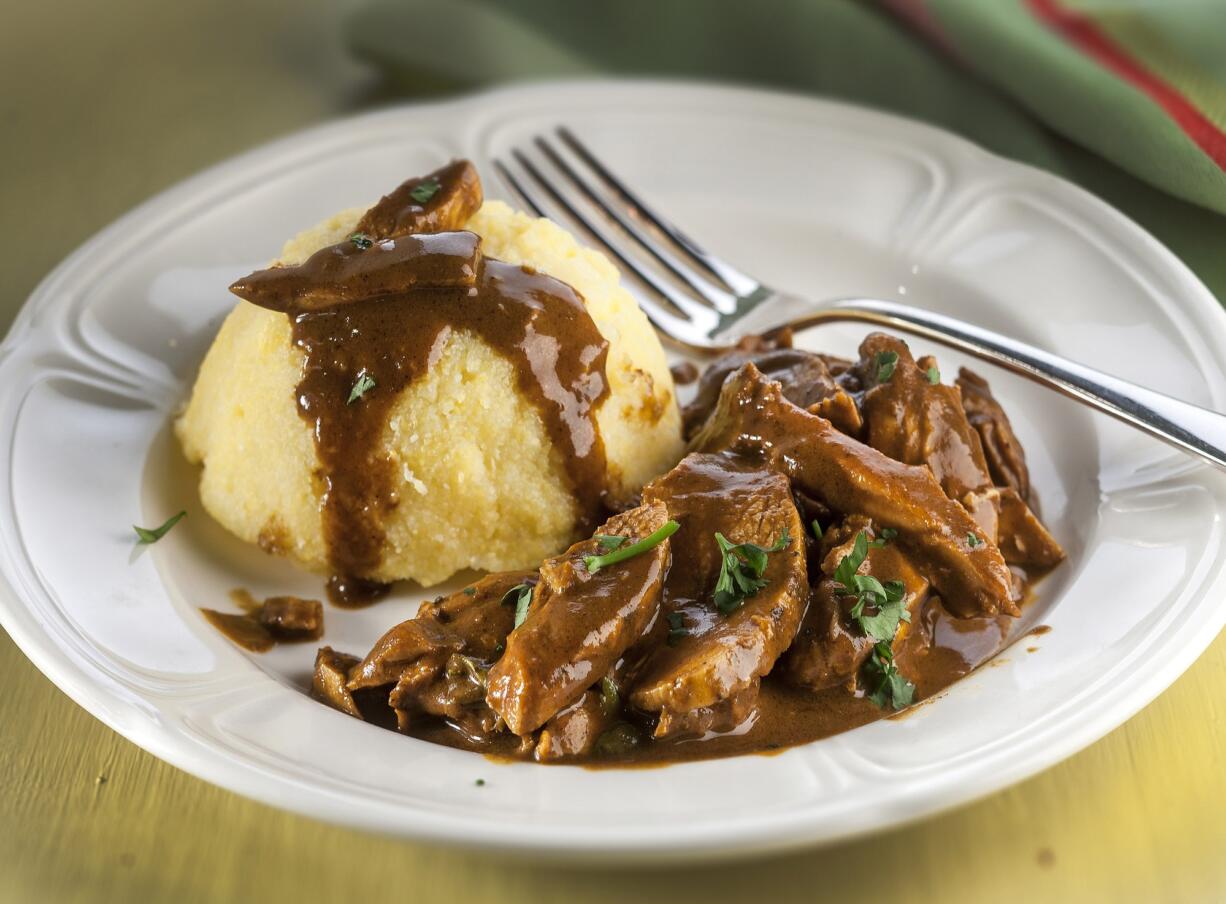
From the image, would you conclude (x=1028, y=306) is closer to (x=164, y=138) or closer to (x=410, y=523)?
(x=410, y=523)

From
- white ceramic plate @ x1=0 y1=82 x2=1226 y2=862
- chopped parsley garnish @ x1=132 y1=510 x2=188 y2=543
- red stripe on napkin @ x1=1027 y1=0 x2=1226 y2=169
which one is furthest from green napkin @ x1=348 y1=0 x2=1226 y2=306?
chopped parsley garnish @ x1=132 y1=510 x2=188 y2=543

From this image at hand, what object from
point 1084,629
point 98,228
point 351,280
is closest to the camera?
point 1084,629

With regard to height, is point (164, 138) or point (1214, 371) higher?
point (1214, 371)

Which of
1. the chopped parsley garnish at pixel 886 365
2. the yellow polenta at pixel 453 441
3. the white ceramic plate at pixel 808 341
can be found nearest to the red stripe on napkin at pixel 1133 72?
the white ceramic plate at pixel 808 341

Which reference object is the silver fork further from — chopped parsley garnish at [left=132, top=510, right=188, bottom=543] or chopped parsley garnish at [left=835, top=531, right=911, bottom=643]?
chopped parsley garnish at [left=132, top=510, right=188, bottom=543]

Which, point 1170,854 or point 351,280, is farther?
point 351,280

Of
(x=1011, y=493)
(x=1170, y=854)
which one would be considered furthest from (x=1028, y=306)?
(x=1170, y=854)

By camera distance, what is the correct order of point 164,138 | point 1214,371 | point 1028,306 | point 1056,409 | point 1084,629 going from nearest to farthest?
point 1084,629 < point 1214,371 < point 1056,409 < point 1028,306 < point 164,138
